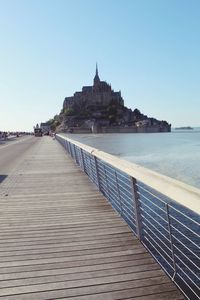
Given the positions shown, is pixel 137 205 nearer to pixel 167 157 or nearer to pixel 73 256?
pixel 73 256

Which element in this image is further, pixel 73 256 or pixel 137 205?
pixel 137 205

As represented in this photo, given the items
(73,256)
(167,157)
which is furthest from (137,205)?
(167,157)

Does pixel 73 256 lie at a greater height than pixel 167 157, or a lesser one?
greater

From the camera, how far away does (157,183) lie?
447 centimetres

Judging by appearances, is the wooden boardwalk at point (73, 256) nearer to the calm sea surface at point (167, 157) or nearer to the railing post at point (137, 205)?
the railing post at point (137, 205)

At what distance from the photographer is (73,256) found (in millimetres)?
5180

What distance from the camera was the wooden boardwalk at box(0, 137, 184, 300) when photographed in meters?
4.11

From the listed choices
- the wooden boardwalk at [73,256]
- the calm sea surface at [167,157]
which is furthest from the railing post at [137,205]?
the calm sea surface at [167,157]

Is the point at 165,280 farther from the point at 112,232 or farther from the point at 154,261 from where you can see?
the point at 112,232

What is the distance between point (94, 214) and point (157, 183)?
3363mm

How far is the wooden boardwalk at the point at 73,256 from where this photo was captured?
4113 mm

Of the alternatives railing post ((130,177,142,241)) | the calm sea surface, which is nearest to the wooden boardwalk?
railing post ((130,177,142,241))

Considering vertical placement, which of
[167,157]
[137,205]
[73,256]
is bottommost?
[167,157]

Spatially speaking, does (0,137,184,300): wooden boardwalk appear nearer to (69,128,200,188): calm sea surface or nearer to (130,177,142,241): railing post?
(130,177,142,241): railing post
